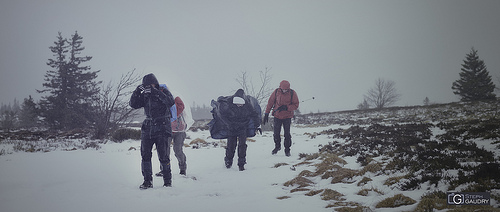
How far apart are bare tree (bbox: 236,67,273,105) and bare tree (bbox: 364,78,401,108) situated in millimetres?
36527

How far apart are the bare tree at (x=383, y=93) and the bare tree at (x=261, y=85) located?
3653 centimetres

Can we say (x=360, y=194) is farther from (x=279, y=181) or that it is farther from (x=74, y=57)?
(x=74, y=57)

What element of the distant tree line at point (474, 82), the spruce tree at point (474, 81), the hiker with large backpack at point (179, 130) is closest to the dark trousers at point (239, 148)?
the hiker with large backpack at point (179, 130)

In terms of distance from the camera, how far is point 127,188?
157 inches

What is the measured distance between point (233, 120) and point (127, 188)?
9.52 ft

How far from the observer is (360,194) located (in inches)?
128

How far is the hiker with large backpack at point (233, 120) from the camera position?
599cm

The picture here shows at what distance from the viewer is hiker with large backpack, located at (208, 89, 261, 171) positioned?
19.6 ft

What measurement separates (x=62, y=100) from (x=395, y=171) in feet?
90.5

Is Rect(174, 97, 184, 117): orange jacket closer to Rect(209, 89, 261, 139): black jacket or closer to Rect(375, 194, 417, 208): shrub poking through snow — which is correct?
Rect(209, 89, 261, 139): black jacket

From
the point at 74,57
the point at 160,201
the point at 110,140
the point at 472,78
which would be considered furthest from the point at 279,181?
the point at 472,78

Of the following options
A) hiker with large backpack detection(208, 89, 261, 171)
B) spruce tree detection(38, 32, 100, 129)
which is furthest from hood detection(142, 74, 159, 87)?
spruce tree detection(38, 32, 100, 129)

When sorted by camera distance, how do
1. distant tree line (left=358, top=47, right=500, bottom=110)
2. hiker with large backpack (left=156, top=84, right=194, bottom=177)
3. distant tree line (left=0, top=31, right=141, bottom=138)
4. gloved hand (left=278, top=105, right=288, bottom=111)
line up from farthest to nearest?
distant tree line (left=358, top=47, right=500, bottom=110)
distant tree line (left=0, top=31, right=141, bottom=138)
gloved hand (left=278, top=105, right=288, bottom=111)
hiker with large backpack (left=156, top=84, right=194, bottom=177)

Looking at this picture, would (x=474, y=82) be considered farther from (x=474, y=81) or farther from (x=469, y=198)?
(x=469, y=198)
